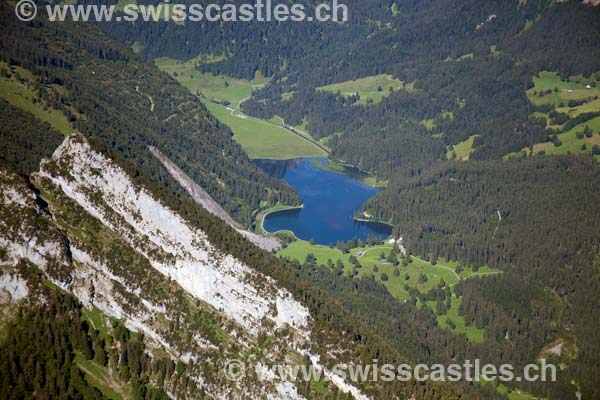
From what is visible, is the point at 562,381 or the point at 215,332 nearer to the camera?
the point at 215,332

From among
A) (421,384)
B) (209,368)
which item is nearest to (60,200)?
(209,368)

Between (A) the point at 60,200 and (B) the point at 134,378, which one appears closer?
(B) the point at 134,378

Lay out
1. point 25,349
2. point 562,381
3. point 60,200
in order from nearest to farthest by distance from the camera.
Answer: point 25,349 < point 60,200 < point 562,381

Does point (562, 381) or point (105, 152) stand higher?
point (105, 152)

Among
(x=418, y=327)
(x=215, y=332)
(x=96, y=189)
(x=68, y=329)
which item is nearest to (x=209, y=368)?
(x=215, y=332)

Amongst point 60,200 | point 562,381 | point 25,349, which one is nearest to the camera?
point 25,349

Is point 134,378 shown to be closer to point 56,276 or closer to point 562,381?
point 56,276

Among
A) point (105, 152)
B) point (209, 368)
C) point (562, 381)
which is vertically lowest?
point (562, 381)

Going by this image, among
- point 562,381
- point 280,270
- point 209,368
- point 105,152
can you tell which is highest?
point 105,152

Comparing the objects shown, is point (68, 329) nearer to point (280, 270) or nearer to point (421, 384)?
point (280, 270)
